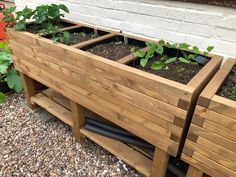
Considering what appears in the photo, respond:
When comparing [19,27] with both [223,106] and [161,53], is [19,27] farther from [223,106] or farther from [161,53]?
[223,106]

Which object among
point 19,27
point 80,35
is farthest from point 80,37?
point 19,27

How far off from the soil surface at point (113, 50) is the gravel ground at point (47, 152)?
2.58 ft

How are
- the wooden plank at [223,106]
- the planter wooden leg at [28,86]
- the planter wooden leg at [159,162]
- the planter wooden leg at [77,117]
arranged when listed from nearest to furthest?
the wooden plank at [223,106]
the planter wooden leg at [159,162]
the planter wooden leg at [77,117]
the planter wooden leg at [28,86]

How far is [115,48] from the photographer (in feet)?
4.91

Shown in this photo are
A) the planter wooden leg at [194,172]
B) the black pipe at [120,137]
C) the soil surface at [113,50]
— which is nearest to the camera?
the planter wooden leg at [194,172]

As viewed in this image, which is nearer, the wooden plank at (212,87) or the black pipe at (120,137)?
the wooden plank at (212,87)

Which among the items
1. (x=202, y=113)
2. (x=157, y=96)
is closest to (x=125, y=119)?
(x=157, y=96)

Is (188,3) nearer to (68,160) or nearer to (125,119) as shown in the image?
(125,119)

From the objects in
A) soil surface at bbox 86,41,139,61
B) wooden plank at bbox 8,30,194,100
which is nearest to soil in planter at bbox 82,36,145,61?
soil surface at bbox 86,41,139,61

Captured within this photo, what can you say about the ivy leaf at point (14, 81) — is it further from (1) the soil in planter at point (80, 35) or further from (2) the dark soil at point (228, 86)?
(2) the dark soil at point (228, 86)

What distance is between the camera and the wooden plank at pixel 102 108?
1.13m

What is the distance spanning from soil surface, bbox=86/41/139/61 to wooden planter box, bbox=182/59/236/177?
2.01 ft

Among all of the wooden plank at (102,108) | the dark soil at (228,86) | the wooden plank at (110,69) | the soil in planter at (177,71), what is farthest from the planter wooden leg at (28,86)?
the dark soil at (228,86)

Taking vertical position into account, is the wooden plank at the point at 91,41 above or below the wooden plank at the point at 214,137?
above
